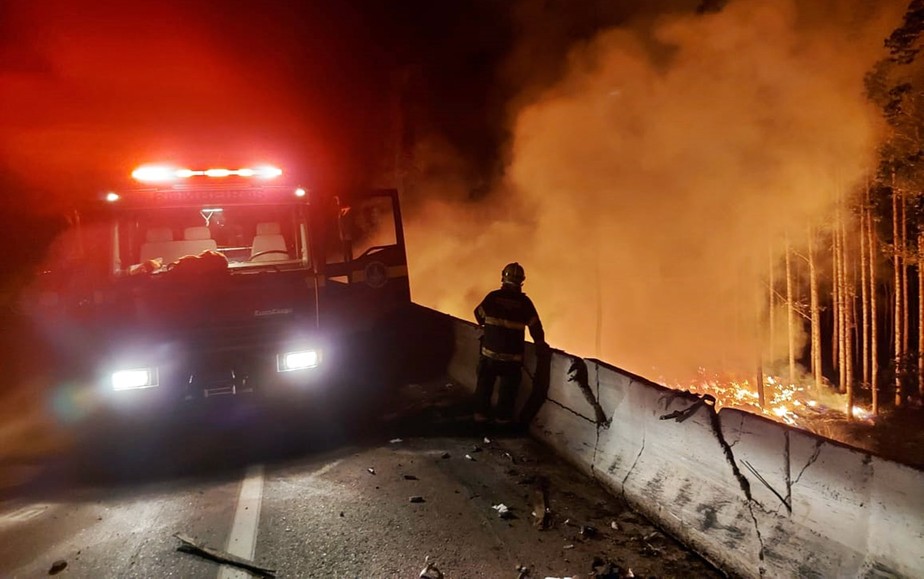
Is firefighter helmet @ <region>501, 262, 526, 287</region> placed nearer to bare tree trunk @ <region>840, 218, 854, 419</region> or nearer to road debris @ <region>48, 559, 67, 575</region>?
→ road debris @ <region>48, 559, 67, 575</region>

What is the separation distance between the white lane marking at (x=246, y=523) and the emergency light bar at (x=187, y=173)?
3033 millimetres

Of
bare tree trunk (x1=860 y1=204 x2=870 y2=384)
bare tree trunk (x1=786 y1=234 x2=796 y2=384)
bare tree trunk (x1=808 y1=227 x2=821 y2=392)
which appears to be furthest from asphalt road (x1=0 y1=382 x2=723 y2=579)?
bare tree trunk (x1=786 y1=234 x2=796 y2=384)

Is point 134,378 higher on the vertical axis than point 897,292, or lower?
higher

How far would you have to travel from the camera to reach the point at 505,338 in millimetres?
5723

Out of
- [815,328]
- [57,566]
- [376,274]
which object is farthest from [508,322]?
[815,328]

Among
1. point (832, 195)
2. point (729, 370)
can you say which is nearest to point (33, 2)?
point (832, 195)

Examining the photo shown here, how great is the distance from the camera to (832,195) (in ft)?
69.3

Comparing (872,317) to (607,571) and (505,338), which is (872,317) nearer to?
(505,338)

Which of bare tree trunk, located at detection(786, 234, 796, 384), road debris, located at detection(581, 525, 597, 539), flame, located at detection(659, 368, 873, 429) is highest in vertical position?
road debris, located at detection(581, 525, 597, 539)

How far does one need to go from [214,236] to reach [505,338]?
10.6ft

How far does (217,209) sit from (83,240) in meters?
1.23

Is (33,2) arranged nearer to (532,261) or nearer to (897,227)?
(532,261)

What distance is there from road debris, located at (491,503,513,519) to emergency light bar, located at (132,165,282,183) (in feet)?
13.6

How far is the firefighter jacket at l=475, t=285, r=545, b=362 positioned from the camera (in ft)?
18.7
